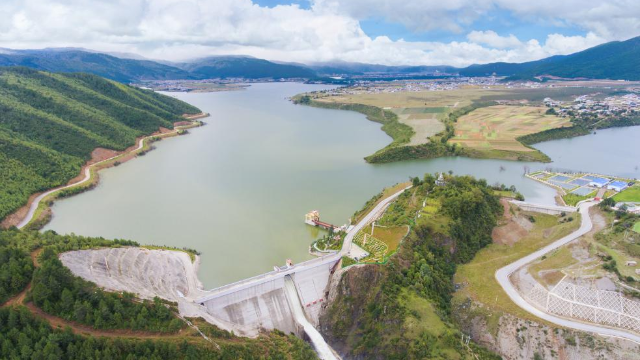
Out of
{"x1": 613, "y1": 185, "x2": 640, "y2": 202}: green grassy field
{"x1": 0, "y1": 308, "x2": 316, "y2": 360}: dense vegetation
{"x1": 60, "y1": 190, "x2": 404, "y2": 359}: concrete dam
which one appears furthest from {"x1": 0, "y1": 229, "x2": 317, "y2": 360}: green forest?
{"x1": 613, "y1": 185, "x2": 640, "y2": 202}: green grassy field

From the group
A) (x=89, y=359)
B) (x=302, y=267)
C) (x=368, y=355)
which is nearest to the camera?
(x=89, y=359)

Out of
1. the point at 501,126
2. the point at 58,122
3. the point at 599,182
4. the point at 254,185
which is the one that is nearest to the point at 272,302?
the point at 254,185

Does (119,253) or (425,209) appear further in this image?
(425,209)

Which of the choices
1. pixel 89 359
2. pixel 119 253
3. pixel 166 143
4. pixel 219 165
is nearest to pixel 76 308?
pixel 89 359

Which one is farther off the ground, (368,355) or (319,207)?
(319,207)

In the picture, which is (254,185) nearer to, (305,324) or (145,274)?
(145,274)

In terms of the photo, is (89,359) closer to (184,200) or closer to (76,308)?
(76,308)
